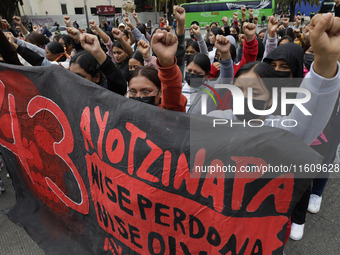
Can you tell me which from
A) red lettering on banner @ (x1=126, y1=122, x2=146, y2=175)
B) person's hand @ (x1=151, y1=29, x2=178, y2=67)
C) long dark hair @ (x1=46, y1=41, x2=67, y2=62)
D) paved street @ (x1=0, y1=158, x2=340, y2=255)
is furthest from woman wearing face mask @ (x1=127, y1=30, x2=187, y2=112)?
long dark hair @ (x1=46, y1=41, x2=67, y2=62)

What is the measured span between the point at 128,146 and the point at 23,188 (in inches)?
60.1

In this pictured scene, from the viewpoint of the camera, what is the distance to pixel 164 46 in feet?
4.17

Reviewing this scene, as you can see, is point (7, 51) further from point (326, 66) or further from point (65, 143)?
point (326, 66)

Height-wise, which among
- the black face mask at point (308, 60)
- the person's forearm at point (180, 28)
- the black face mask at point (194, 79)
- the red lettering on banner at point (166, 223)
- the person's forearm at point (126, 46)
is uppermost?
the person's forearm at point (180, 28)

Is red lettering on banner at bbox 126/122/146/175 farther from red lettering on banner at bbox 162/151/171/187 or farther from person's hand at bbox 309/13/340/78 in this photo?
person's hand at bbox 309/13/340/78

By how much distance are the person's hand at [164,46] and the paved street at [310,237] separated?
5.90ft

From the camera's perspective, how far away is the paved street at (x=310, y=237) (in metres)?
2.09

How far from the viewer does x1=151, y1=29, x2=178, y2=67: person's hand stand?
125 cm

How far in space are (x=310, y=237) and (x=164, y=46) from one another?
6.55ft

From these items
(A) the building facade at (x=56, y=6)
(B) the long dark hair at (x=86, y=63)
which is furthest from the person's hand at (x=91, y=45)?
(A) the building facade at (x=56, y=6)

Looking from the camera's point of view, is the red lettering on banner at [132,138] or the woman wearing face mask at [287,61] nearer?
the red lettering on banner at [132,138]

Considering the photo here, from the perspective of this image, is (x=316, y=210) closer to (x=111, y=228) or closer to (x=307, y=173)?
(x=307, y=173)

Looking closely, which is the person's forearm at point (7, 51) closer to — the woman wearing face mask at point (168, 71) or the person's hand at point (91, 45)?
the person's hand at point (91, 45)

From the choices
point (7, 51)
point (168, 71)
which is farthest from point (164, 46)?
point (7, 51)
